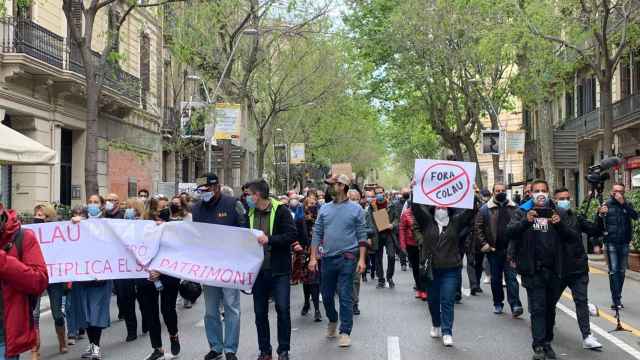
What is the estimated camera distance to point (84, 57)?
643 inches

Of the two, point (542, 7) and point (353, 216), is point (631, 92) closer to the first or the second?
point (542, 7)

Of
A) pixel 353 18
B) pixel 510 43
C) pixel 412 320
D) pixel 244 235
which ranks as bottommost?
pixel 412 320

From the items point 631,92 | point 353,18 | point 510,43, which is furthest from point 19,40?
point 631,92

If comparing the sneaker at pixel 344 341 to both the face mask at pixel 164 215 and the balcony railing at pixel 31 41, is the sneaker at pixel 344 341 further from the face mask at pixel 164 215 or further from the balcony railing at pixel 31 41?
the balcony railing at pixel 31 41

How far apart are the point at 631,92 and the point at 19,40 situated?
23771 millimetres

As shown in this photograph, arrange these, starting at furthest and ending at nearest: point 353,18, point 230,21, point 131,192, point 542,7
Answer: point 353,18, point 131,192, point 230,21, point 542,7

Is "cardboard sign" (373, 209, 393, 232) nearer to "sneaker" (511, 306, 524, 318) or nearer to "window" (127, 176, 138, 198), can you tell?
"sneaker" (511, 306, 524, 318)

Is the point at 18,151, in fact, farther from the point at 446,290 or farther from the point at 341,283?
the point at 446,290

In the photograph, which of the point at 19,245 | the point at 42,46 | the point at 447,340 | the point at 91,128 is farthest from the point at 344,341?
the point at 42,46

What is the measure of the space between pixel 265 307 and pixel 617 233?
5.83 m

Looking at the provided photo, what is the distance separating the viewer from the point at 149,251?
8578 mm

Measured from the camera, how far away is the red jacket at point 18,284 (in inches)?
190

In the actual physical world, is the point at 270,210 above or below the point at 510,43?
below

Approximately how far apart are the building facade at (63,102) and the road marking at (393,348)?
909 centimetres
